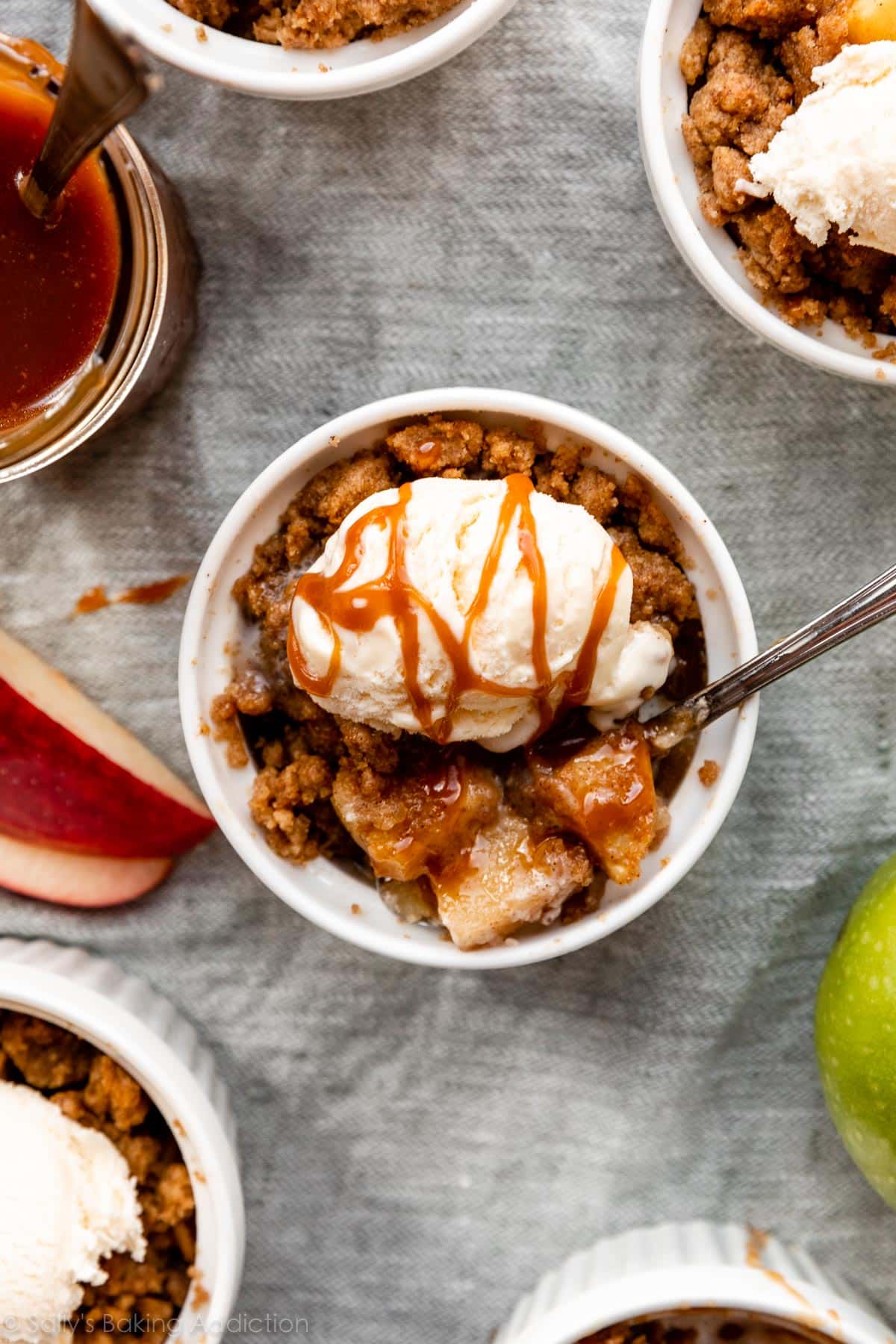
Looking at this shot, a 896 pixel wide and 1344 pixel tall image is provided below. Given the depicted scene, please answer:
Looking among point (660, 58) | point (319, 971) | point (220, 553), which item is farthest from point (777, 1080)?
point (660, 58)

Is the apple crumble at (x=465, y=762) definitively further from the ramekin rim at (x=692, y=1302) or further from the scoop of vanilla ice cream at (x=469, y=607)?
the ramekin rim at (x=692, y=1302)

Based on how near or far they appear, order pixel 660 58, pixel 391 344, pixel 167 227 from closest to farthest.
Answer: pixel 660 58, pixel 167 227, pixel 391 344

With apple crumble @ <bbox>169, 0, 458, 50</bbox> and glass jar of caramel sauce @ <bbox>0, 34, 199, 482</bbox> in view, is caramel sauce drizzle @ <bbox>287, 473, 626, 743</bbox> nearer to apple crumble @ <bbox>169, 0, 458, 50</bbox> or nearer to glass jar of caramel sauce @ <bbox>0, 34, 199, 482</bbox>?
glass jar of caramel sauce @ <bbox>0, 34, 199, 482</bbox>

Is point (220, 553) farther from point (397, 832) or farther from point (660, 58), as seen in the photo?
point (660, 58)

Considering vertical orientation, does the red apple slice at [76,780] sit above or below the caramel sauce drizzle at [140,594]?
below

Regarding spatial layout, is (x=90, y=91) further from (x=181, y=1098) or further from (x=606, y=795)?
(x=181, y=1098)

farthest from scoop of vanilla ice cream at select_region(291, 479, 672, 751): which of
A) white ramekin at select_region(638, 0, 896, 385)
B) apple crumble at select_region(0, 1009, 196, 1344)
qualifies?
apple crumble at select_region(0, 1009, 196, 1344)

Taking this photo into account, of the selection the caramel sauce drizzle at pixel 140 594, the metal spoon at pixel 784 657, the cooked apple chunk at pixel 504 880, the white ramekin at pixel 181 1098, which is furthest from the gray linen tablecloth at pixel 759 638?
the cooked apple chunk at pixel 504 880

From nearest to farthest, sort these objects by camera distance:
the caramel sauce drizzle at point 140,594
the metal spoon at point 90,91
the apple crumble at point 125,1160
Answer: the metal spoon at point 90,91
the apple crumble at point 125,1160
the caramel sauce drizzle at point 140,594
